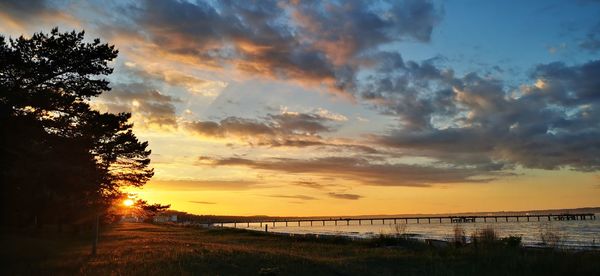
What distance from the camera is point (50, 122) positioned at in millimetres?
25562

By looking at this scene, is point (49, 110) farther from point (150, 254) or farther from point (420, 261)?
point (420, 261)

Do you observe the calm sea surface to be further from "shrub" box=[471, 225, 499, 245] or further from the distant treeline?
the distant treeline

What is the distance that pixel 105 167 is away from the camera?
31.3 metres

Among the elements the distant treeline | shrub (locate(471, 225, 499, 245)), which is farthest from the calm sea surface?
the distant treeline

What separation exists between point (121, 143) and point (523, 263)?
24.7 m

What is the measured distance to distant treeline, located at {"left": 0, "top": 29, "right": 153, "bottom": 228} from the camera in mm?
23766

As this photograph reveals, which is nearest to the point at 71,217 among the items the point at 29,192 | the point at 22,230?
the point at 22,230

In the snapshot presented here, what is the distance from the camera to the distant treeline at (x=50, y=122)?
23766 mm

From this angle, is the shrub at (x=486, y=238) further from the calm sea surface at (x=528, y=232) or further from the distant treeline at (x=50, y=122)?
the distant treeline at (x=50, y=122)

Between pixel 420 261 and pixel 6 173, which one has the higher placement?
pixel 6 173

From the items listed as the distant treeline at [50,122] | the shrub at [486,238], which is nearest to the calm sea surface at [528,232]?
the shrub at [486,238]

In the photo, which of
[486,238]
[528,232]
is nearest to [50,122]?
[486,238]

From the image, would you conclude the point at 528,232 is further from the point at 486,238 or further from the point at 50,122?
the point at 50,122

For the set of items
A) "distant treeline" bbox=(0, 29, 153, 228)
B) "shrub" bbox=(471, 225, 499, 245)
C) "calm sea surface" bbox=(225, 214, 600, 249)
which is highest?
"distant treeline" bbox=(0, 29, 153, 228)
